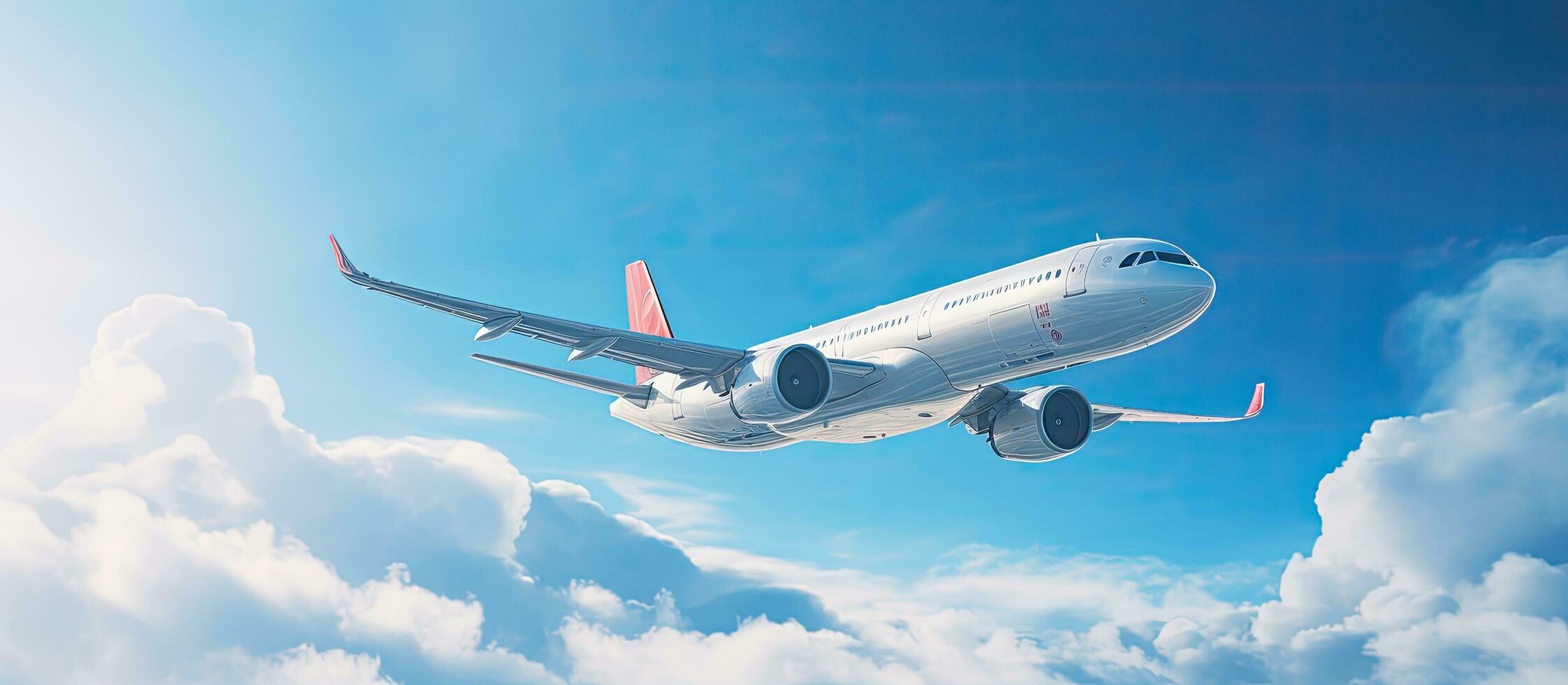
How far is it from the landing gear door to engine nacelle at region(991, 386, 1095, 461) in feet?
29.0

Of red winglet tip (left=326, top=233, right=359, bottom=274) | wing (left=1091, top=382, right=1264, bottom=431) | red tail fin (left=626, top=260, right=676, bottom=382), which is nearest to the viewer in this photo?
red winglet tip (left=326, top=233, right=359, bottom=274)

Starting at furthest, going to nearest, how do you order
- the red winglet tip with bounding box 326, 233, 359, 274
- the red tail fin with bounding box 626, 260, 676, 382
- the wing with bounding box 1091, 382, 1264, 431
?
the red tail fin with bounding box 626, 260, 676, 382 < the wing with bounding box 1091, 382, 1264, 431 < the red winglet tip with bounding box 326, 233, 359, 274

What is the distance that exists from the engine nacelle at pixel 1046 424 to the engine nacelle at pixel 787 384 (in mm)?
8171

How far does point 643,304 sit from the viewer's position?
1896 inches

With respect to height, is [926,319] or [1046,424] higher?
[926,319]

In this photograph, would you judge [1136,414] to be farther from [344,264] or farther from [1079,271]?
[344,264]

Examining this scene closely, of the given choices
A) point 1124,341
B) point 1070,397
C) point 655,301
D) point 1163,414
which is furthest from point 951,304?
point 655,301

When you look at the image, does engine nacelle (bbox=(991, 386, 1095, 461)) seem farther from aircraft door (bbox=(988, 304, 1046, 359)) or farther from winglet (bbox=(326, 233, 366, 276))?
winglet (bbox=(326, 233, 366, 276))

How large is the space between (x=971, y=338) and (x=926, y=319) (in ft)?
6.52

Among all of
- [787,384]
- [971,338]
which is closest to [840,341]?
[787,384]

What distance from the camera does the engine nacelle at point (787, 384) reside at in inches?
1160

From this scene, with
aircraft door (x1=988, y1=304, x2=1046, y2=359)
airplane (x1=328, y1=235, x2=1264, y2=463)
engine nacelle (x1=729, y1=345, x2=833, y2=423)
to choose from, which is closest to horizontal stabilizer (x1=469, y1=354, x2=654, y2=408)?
airplane (x1=328, y1=235, x2=1264, y2=463)

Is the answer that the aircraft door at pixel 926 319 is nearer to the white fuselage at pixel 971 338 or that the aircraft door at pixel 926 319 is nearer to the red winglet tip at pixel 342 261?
the white fuselage at pixel 971 338

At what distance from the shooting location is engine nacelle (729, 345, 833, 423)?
2947 centimetres
